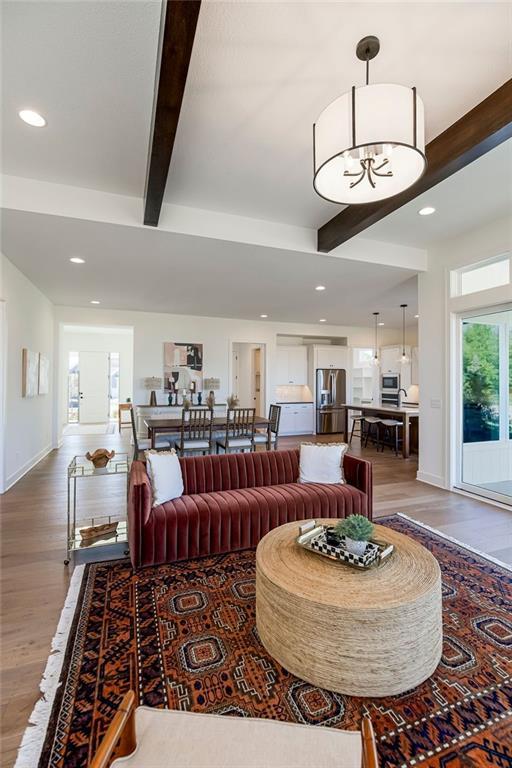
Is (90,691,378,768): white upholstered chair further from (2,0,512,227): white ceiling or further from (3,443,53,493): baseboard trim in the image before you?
(3,443,53,493): baseboard trim

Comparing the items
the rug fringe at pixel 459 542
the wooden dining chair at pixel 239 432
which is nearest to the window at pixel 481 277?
the rug fringe at pixel 459 542

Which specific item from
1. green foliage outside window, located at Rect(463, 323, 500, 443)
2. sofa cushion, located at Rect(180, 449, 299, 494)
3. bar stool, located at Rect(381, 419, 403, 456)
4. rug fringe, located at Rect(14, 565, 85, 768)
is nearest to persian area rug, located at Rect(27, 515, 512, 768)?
rug fringe, located at Rect(14, 565, 85, 768)

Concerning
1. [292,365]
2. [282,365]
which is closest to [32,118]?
[282,365]

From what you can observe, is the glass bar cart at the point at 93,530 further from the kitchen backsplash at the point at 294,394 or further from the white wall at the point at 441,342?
the kitchen backsplash at the point at 294,394

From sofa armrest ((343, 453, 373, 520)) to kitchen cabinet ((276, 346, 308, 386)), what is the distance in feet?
18.5

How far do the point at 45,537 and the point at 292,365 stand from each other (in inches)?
274

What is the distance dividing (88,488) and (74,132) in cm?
373

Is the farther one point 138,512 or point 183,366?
point 183,366

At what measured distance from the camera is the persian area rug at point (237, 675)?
4.38ft

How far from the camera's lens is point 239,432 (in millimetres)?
5328

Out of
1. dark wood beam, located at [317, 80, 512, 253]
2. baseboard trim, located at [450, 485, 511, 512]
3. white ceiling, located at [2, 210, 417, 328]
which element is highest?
dark wood beam, located at [317, 80, 512, 253]

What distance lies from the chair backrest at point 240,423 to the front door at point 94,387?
7.25 m

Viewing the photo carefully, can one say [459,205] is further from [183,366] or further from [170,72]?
[183,366]

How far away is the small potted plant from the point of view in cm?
182
